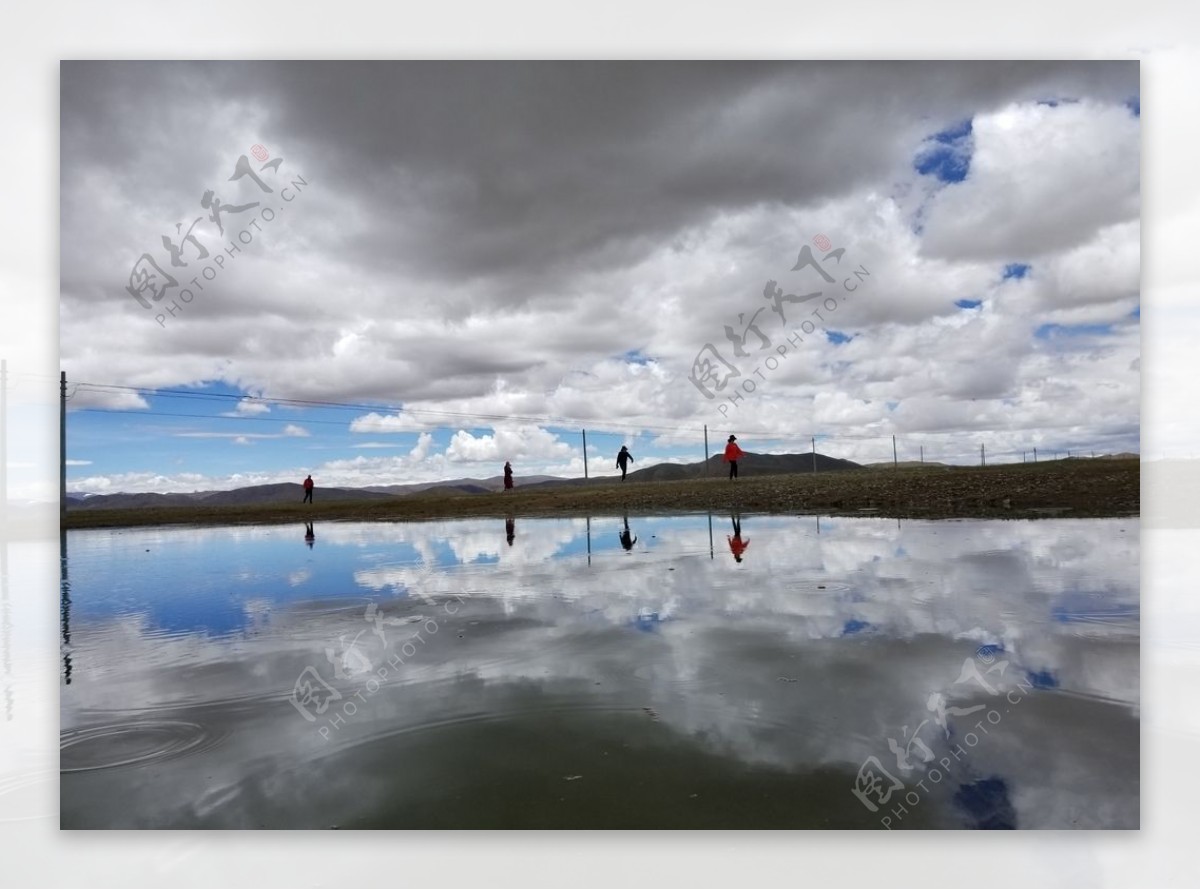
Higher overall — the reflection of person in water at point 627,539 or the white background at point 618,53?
the white background at point 618,53

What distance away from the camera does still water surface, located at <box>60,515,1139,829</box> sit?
391 cm

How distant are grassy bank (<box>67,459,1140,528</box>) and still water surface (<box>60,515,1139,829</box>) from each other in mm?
2183

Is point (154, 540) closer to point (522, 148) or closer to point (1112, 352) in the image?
point (522, 148)

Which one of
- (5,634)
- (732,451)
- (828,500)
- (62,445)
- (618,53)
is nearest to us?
(618,53)

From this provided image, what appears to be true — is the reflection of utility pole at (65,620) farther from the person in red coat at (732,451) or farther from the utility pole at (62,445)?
the person in red coat at (732,451)

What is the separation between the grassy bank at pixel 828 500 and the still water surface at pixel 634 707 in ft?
7.16

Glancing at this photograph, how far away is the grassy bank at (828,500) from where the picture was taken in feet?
35.7

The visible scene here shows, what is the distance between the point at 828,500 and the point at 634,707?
1059cm

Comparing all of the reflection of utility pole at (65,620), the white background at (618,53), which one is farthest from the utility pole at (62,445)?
the reflection of utility pole at (65,620)

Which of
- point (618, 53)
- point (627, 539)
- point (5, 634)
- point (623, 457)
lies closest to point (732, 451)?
point (623, 457)

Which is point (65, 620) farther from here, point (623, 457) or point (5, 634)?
point (623, 457)

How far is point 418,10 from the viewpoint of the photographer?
543cm

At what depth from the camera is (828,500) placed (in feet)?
46.1

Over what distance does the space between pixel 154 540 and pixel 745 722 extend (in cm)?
1409
